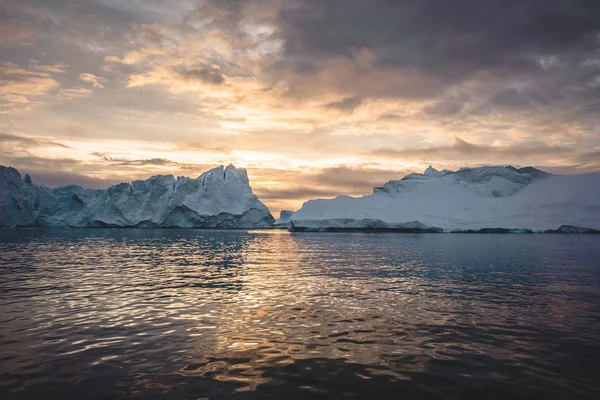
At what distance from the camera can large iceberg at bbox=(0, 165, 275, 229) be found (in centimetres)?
11262

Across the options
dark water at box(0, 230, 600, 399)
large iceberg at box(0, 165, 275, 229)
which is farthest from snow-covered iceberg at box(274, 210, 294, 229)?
dark water at box(0, 230, 600, 399)

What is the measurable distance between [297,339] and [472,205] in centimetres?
10261

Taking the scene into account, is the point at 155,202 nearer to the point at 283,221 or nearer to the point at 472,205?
the point at 283,221

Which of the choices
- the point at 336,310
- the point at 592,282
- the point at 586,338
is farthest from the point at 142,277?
the point at 592,282

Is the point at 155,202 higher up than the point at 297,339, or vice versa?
the point at 155,202

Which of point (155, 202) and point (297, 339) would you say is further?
point (155, 202)

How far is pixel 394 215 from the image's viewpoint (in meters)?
95.6

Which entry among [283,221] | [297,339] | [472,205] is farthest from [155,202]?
[297,339]

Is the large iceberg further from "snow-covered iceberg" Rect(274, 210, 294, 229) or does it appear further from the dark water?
the dark water

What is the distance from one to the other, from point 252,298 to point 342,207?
83288mm

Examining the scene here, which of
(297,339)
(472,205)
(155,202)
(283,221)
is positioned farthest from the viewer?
(283,221)

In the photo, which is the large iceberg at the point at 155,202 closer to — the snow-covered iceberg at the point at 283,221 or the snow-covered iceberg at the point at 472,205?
the snow-covered iceberg at the point at 283,221

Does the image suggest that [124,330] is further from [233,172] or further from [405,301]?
[233,172]

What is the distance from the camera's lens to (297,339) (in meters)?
9.10
